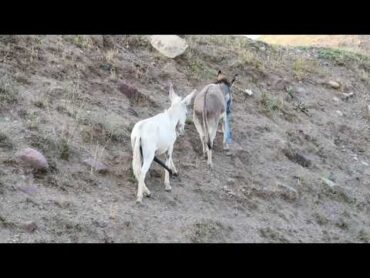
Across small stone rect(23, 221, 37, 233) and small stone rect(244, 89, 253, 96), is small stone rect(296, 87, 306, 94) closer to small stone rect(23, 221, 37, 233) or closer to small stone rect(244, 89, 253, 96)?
small stone rect(244, 89, 253, 96)

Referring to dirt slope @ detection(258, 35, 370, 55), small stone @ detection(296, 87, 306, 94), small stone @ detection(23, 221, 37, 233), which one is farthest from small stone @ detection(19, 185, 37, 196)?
dirt slope @ detection(258, 35, 370, 55)

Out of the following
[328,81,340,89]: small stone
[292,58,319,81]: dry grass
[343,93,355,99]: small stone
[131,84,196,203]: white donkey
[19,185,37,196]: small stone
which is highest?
[292,58,319,81]: dry grass

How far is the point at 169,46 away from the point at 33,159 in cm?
693

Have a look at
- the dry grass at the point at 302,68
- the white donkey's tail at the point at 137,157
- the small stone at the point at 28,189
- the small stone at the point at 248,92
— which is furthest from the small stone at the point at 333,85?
the small stone at the point at 28,189

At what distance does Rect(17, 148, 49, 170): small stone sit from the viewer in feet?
29.9

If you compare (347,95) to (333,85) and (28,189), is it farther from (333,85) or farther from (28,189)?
(28,189)

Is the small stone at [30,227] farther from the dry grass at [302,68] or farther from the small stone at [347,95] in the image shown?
the small stone at [347,95]

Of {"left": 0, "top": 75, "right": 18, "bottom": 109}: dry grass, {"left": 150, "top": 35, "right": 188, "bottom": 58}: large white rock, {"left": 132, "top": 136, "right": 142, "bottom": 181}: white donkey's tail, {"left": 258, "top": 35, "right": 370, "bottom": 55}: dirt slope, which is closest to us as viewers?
{"left": 132, "top": 136, "right": 142, "bottom": 181}: white donkey's tail

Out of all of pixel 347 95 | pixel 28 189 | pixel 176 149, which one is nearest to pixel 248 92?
pixel 347 95

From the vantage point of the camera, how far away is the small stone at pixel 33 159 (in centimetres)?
910

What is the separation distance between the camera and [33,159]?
9.12 metres

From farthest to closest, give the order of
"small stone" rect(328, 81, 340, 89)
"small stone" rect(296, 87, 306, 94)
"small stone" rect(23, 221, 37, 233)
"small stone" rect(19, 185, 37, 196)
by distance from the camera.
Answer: "small stone" rect(328, 81, 340, 89)
"small stone" rect(296, 87, 306, 94)
"small stone" rect(19, 185, 37, 196)
"small stone" rect(23, 221, 37, 233)

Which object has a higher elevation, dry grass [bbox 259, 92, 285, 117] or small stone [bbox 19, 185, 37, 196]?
dry grass [bbox 259, 92, 285, 117]

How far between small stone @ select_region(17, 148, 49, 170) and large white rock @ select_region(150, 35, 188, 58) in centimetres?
648
